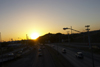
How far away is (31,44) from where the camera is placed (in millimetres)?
95688

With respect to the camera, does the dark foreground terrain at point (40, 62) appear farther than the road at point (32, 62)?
No

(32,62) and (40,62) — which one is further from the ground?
(40,62)

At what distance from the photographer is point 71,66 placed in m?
20.4

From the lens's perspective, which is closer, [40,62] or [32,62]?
[40,62]

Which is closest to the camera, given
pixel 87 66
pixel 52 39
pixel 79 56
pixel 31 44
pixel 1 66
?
pixel 87 66

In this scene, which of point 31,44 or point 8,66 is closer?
point 8,66

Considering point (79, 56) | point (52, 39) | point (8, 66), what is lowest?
point (8, 66)

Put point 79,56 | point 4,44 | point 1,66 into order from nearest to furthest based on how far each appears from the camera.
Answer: point 1,66, point 79,56, point 4,44

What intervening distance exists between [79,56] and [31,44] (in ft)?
233

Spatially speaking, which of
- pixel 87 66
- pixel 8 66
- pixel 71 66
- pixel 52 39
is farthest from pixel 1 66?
pixel 52 39

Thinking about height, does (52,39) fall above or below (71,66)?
above

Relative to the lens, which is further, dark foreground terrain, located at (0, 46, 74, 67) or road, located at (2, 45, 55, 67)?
road, located at (2, 45, 55, 67)

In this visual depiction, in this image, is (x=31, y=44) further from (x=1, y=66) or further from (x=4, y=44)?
(x=1, y=66)

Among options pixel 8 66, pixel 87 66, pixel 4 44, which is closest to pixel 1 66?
pixel 8 66
